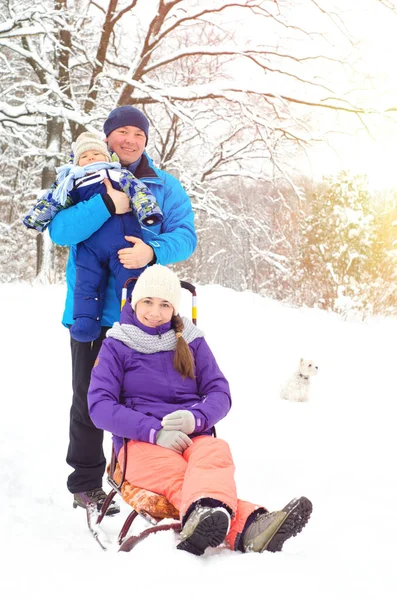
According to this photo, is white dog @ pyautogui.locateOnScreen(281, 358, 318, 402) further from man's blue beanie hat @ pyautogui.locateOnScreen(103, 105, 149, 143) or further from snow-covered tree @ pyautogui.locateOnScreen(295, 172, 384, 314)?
snow-covered tree @ pyautogui.locateOnScreen(295, 172, 384, 314)

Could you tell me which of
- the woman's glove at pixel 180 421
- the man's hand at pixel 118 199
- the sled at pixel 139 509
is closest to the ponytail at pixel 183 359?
the woman's glove at pixel 180 421

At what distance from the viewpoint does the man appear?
284cm

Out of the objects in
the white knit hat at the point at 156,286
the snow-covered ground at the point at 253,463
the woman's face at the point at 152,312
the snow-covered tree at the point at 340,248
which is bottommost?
the snow-covered ground at the point at 253,463

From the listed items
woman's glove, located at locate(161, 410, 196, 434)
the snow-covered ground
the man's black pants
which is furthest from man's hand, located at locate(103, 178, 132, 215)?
the snow-covered ground

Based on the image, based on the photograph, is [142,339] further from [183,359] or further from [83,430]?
[83,430]

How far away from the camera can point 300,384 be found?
5645 millimetres

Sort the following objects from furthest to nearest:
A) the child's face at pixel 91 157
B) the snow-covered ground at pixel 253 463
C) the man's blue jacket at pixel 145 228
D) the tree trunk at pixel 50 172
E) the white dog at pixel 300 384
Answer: the tree trunk at pixel 50 172
the white dog at pixel 300 384
the child's face at pixel 91 157
the man's blue jacket at pixel 145 228
the snow-covered ground at pixel 253 463

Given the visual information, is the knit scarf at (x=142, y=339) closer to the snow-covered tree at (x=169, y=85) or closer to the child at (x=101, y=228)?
the child at (x=101, y=228)

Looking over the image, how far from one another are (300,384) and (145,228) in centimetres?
320

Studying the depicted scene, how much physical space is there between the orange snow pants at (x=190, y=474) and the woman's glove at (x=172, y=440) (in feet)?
0.07

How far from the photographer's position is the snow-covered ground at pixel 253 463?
1.76m

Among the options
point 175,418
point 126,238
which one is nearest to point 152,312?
point 126,238

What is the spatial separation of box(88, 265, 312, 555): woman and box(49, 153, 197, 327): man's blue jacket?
0.86ft

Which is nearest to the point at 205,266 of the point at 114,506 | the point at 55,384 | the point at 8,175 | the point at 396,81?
the point at 8,175
